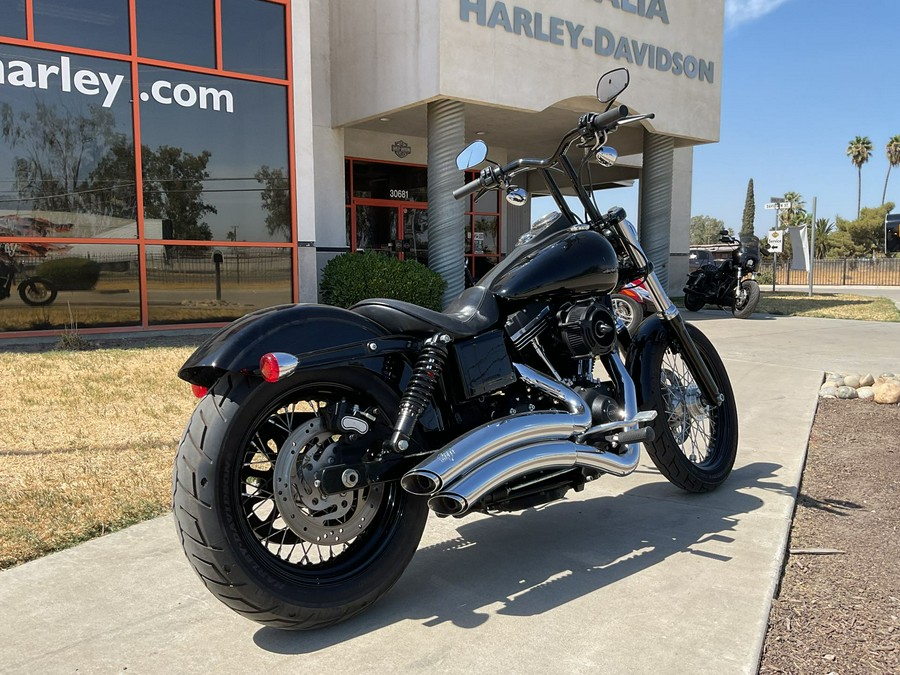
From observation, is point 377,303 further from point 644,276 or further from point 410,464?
point 644,276

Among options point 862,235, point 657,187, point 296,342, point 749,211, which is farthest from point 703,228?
point 296,342

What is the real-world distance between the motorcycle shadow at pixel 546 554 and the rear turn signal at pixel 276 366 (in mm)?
897

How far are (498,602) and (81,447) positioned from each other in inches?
123

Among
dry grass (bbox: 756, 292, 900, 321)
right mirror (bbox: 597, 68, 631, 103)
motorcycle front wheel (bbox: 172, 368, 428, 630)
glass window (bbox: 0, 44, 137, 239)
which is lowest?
dry grass (bbox: 756, 292, 900, 321)

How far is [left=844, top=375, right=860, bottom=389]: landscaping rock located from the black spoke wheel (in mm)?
10160

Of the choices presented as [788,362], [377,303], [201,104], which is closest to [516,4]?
[201,104]

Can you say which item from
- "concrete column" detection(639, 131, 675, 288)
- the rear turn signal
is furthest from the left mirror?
"concrete column" detection(639, 131, 675, 288)

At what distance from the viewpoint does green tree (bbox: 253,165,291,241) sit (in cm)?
1179

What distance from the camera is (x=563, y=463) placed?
Result: 2742mm

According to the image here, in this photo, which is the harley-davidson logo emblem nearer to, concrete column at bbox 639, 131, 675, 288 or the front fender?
concrete column at bbox 639, 131, 675, 288

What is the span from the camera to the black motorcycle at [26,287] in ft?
32.5

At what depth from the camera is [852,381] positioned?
6.75 m

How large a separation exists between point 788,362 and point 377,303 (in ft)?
23.3

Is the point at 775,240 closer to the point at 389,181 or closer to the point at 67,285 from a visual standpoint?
the point at 389,181
